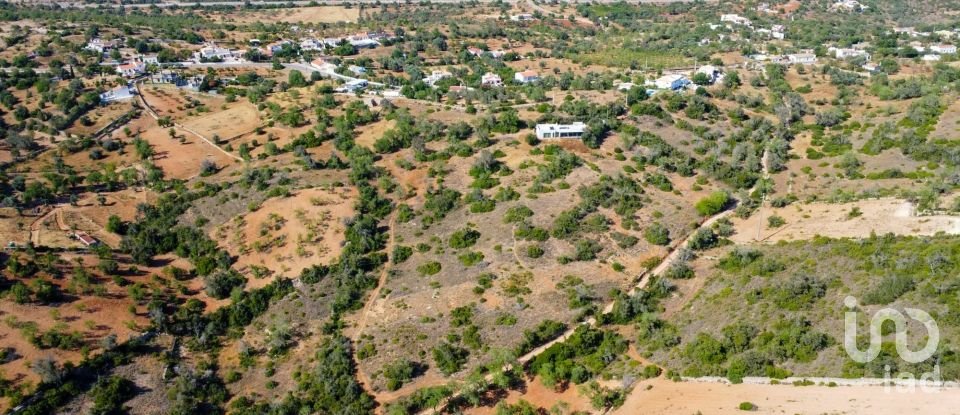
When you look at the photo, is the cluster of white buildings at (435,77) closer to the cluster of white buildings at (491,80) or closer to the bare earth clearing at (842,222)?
the cluster of white buildings at (491,80)

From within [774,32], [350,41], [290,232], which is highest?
[774,32]

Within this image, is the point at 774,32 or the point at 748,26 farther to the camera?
A: the point at 748,26

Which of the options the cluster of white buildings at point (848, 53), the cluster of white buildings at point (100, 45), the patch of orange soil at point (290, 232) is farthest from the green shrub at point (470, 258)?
the cluster of white buildings at point (848, 53)

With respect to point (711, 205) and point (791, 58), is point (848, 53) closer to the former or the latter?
point (791, 58)

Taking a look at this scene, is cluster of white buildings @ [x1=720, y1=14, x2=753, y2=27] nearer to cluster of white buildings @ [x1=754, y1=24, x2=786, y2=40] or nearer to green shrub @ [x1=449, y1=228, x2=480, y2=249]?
cluster of white buildings @ [x1=754, y1=24, x2=786, y2=40]

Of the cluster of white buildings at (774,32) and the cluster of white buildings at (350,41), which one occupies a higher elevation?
the cluster of white buildings at (774,32)

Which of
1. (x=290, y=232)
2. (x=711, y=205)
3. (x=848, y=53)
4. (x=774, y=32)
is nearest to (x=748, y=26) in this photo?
(x=774, y=32)

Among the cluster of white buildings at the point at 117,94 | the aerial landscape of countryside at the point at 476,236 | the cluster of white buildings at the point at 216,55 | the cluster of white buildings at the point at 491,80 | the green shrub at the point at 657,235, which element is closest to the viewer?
the aerial landscape of countryside at the point at 476,236

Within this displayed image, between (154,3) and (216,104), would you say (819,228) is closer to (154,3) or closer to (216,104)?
(216,104)

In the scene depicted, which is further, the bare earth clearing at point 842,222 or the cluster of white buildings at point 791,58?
the cluster of white buildings at point 791,58
